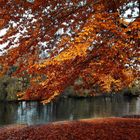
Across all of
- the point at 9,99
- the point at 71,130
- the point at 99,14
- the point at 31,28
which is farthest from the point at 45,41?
the point at 9,99

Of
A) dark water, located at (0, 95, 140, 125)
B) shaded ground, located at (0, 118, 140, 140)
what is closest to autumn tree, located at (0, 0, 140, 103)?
shaded ground, located at (0, 118, 140, 140)

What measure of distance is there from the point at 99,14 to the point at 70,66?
2407mm

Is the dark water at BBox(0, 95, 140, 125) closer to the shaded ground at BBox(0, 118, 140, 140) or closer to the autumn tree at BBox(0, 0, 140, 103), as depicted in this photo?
the shaded ground at BBox(0, 118, 140, 140)

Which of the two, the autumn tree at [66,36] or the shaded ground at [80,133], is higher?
the autumn tree at [66,36]

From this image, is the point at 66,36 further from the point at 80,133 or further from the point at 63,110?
the point at 63,110

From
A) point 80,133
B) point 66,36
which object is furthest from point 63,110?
point 66,36

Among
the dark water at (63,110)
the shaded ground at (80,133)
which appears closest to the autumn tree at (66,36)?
the shaded ground at (80,133)

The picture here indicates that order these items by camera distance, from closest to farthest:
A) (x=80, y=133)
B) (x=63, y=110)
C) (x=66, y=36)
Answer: (x=66, y=36), (x=80, y=133), (x=63, y=110)

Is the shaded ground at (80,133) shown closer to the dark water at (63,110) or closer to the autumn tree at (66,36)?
the autumn tree at (66,36)

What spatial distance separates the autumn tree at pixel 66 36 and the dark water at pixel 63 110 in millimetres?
22016

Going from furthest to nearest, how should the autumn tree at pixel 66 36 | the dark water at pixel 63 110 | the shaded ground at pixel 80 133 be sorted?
the dark water at pixel 63 110 → the shaded ground at pixel 80 133 → the autumn tree at pixel 66 36

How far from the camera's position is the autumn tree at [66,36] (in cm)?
991

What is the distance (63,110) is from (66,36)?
3155 cm

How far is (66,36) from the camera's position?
1141 cm
